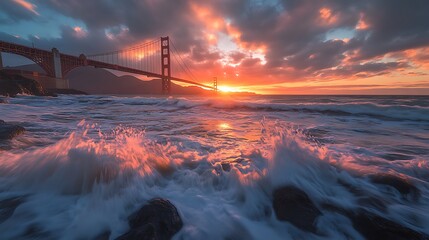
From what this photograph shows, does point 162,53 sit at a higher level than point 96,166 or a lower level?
higher

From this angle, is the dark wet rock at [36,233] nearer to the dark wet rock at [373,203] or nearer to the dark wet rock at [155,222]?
the dark wet rock at [155,222]

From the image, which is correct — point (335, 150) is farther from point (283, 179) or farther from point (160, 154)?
point (160, 154)

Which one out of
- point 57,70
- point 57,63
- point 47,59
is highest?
point 47,59

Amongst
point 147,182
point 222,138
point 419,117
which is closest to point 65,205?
point 147,182

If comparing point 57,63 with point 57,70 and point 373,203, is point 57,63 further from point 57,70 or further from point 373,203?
point 373,203

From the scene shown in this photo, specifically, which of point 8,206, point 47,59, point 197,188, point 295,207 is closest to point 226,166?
point 197,188

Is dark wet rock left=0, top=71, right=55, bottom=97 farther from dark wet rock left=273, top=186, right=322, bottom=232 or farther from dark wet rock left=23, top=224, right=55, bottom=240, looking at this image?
dark wet rock left=273, top=186, right=322, bottom=232
